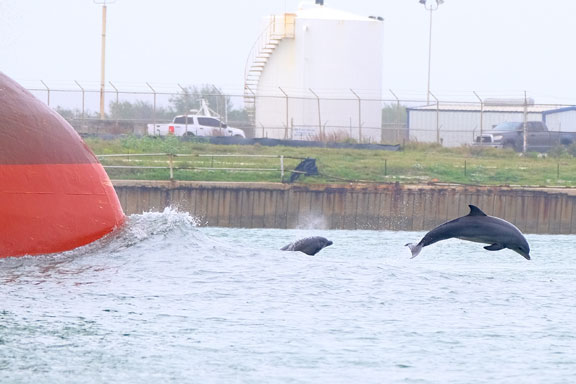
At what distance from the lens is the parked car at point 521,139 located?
1988 inches

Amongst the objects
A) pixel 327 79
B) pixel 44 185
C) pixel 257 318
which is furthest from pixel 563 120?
pixel 257 318

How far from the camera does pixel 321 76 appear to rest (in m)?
53.6

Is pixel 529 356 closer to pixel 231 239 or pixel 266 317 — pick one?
pixel 266 317

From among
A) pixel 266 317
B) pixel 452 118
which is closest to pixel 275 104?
pixel 452 118

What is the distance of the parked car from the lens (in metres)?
50.5

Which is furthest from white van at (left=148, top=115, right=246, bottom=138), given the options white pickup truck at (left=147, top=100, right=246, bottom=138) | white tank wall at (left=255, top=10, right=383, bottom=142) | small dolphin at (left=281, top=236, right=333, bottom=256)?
small dolphin at (left=281, top=236, right=333, bottom=256)

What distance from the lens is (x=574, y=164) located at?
141ft

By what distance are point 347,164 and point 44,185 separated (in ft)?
77.5

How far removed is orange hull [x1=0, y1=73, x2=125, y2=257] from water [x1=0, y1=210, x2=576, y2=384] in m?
0.27

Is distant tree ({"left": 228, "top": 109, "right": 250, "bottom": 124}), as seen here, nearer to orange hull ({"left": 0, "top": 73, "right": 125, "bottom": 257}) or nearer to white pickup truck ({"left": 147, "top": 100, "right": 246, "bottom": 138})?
white pickup truck ({"left": 147, "top": 100, "right": 246, "bottom": 138})

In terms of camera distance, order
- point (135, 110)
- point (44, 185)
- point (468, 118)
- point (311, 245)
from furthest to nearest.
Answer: point (135, 110)
point (468, 118)
point (311, 245)
point (44, 185)

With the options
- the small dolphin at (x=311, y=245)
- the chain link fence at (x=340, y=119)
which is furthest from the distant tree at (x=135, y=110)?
the small dolphin at (x=311, y=245)

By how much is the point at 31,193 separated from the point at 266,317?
456 centimetres

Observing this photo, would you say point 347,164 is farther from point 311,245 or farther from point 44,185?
point 44,185
